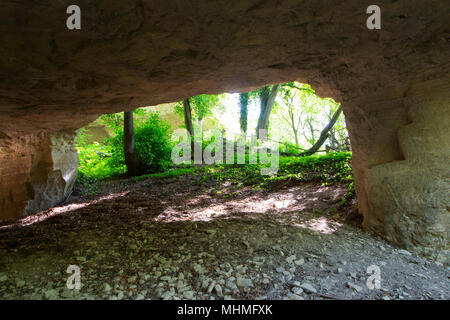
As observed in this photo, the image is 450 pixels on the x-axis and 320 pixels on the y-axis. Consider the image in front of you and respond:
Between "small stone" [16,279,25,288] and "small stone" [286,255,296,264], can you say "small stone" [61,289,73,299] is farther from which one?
"small stone" [286,255,296,264]

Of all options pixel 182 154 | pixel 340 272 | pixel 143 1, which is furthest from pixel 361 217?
pixel 182 154

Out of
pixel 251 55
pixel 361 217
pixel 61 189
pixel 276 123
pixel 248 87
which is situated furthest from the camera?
pixel 276 123

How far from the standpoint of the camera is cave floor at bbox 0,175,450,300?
2.06m

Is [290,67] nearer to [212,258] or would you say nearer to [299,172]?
[212,258]

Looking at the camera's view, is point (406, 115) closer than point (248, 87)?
Yes

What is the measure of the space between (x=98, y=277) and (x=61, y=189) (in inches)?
177

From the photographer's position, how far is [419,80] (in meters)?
2.84

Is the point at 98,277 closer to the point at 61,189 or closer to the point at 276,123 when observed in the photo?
the point at 61,189

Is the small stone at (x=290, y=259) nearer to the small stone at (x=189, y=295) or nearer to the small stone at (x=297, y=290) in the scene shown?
the small stone at (x=297, y=290)

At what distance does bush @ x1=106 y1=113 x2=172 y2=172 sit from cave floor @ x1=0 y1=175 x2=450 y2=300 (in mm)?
4890

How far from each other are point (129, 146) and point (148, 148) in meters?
0.71

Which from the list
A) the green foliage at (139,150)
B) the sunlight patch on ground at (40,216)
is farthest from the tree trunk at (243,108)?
the sunlight patch on ground at (40,216)

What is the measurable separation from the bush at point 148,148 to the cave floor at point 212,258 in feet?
16.0

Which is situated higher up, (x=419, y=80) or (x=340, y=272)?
(x=419, y=80)
